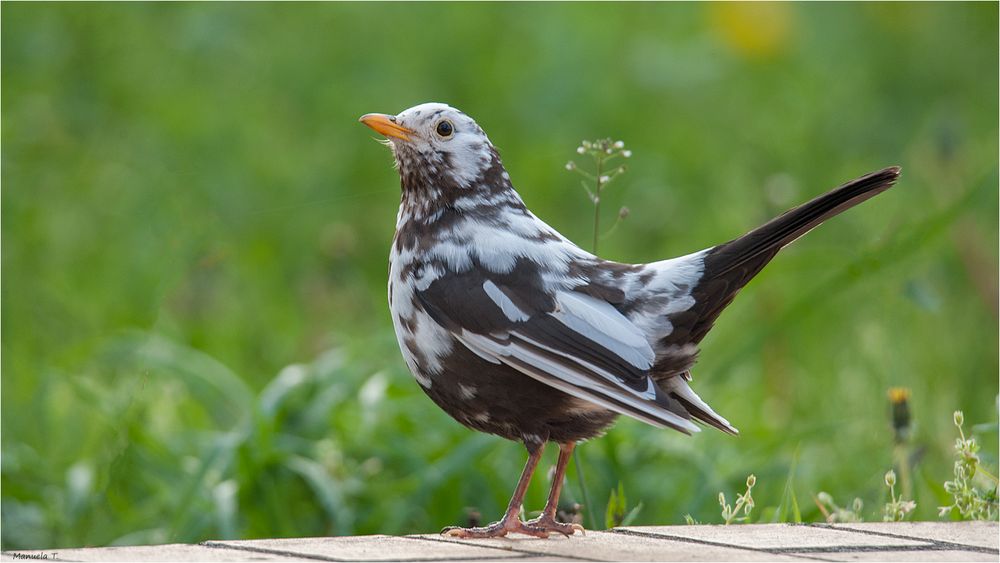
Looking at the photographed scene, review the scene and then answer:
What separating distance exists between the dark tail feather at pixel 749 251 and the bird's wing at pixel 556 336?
0.58ft

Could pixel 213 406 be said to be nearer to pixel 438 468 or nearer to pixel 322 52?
pixel 438 468

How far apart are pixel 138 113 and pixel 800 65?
14.9 ft

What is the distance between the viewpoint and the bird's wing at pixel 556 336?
10.8 ft

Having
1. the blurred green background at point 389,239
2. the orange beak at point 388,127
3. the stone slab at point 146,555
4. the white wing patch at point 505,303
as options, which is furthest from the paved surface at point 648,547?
the orange beak at point 388,127

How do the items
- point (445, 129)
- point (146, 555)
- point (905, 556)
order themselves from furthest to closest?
point (445, 129), point (905, 556), point (146, 555)

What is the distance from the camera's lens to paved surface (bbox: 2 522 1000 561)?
9.77 feet

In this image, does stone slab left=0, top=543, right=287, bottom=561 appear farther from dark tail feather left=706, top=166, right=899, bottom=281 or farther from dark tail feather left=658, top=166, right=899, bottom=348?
dark tail feather left=706, top=166, right=899, bottom=281

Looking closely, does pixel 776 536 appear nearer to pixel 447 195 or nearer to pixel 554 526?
pixel 554 526

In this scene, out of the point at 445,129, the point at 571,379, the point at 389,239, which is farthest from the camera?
the point at 389,239

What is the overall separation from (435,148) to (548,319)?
0.70 m

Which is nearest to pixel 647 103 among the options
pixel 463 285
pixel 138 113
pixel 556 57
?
pixel 556 57

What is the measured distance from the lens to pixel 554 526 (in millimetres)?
3465

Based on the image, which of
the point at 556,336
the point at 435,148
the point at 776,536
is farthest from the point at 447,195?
the point at 776,536

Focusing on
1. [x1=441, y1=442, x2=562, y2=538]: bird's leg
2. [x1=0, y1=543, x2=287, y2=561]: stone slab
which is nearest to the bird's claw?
[x1=441, y1=442, x2=562, y2=538]: bird's leg
